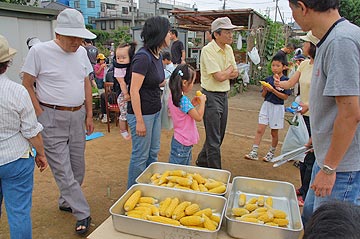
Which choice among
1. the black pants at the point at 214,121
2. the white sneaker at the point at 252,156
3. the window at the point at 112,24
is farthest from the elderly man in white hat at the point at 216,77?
the window at the point at 112,24

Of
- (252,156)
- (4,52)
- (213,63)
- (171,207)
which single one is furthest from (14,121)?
(252,156)

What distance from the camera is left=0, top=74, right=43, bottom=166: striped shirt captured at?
1.88m

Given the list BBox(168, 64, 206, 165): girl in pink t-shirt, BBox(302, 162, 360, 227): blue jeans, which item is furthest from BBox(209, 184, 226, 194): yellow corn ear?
BBox(168, 64, 206, 165): girl in pink t-shirt

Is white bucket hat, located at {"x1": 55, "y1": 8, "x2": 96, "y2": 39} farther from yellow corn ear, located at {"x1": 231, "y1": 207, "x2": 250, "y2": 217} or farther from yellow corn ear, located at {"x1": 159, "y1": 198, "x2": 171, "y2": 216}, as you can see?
yellow corn ear, located at {"x1": 231, "y1": 207, "x2": 250, "y2": 217}

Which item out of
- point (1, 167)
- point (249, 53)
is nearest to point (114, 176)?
point (1, 167)

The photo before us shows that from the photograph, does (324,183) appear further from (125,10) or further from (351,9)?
Answer: (125,10)

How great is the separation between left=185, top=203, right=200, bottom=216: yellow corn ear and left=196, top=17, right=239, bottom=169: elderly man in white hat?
1965mm

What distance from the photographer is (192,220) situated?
63.9 inches

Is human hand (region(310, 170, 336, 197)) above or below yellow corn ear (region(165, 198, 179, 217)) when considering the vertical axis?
above

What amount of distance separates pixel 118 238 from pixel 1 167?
3.20ft

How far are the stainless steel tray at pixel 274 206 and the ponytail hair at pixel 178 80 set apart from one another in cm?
116

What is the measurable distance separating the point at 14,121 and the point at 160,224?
47.4 inches

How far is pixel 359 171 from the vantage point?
5.29 feet

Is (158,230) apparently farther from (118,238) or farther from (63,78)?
(63,78)
